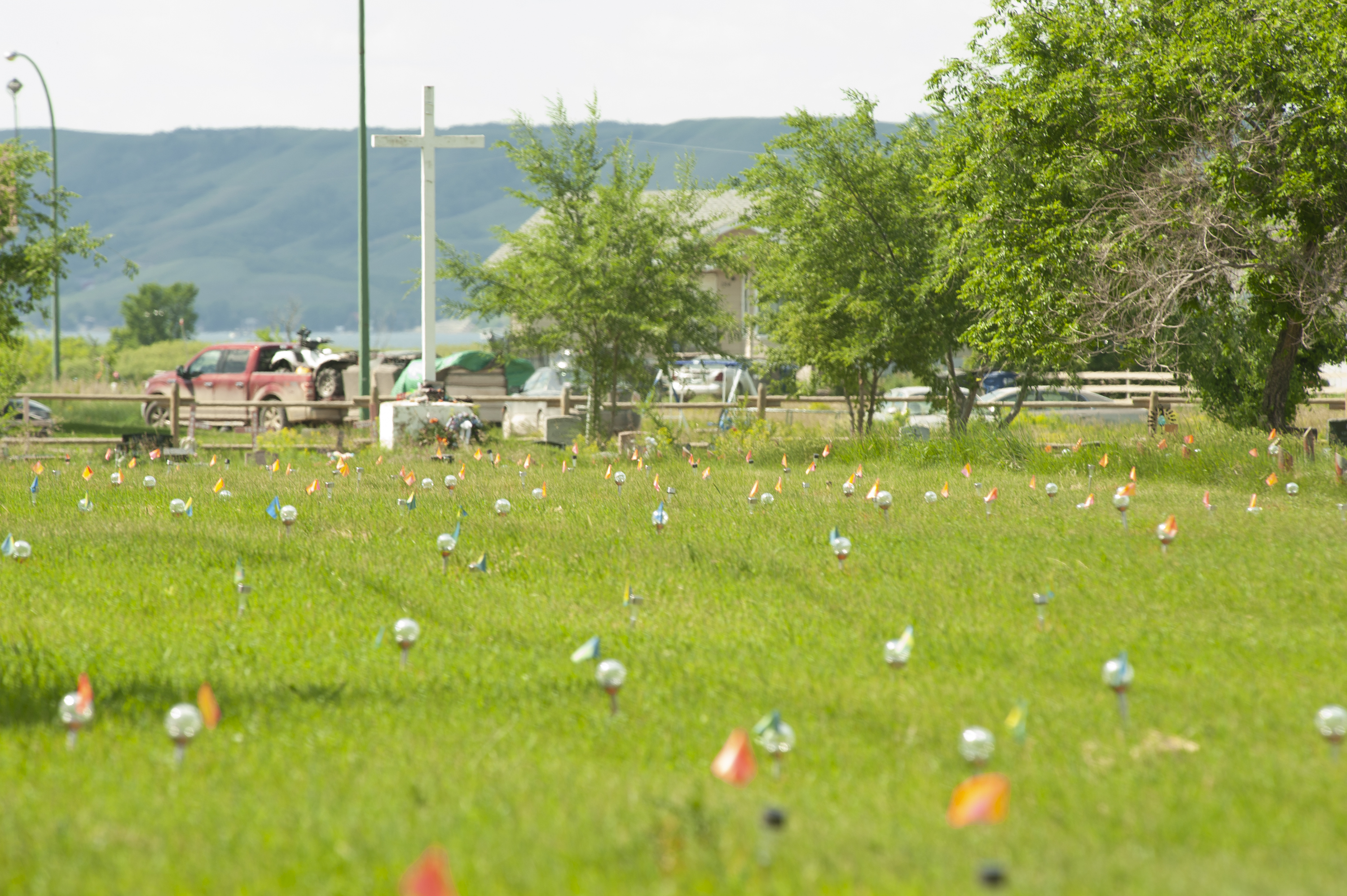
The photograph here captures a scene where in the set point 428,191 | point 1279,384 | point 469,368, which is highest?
point 428,191

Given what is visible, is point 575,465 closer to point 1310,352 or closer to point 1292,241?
point 1292,241

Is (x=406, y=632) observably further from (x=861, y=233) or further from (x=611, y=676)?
(x=861, y=233)

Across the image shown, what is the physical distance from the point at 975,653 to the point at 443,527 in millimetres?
5518

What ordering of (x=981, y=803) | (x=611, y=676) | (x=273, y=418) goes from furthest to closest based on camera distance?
1. (x=273, y=418)
2. (x=611, y=676)
3. (x=981, y=803)

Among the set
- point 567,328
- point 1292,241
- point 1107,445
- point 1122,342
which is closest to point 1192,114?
point 1292,241

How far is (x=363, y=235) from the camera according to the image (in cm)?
2548

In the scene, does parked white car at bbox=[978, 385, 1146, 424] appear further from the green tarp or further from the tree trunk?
the green tarp

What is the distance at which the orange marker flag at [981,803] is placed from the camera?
12.5ft

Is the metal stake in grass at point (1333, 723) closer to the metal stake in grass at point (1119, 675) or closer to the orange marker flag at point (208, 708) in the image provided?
the metal stake in grass at point (1119, 675)

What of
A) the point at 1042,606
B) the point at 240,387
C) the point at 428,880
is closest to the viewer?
the point at 428,880

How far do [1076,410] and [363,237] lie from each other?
15.7m

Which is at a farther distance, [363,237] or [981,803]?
[363,237]

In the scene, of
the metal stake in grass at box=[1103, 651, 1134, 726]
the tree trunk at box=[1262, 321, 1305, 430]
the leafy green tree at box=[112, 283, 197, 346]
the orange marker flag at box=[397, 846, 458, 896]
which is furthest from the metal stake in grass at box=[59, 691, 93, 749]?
the leafy green tree at box=[112, 283, 197, 346]

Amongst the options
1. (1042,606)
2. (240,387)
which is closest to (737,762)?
(1042,606)
